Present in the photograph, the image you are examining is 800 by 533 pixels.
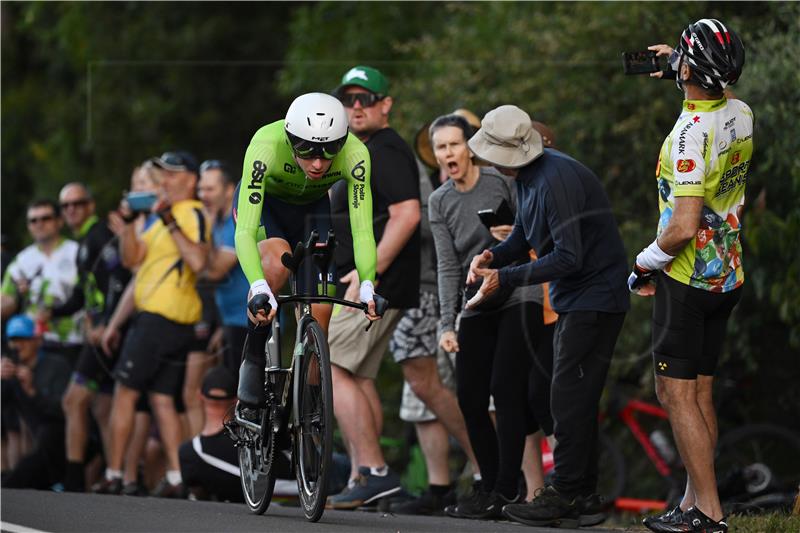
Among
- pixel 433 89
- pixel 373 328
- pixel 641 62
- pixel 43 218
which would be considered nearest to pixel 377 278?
pixel 373 328

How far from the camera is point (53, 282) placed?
15.5m

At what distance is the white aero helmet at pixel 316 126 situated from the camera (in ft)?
29.5

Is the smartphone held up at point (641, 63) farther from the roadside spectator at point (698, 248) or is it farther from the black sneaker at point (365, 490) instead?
the black sneaker at point (365, 490)

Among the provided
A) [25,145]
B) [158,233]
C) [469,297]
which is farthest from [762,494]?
[25,145]

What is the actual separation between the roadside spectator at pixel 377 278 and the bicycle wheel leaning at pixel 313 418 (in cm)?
168

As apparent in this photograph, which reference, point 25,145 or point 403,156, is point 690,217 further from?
point 25,145

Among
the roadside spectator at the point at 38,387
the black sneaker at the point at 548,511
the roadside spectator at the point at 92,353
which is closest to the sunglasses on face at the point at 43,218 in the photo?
the roadside spectator at the point at 92,353

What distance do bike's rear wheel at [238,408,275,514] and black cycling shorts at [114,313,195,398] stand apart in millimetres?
3898

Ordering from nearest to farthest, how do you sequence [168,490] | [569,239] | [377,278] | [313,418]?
1. [313,418]
2. [569,239]
3. [377,278]
4. [168,490]

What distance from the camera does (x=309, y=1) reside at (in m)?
26.2

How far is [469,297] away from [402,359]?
55.9 inches

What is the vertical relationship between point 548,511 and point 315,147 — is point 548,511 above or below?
below

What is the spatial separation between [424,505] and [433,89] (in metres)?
7.38

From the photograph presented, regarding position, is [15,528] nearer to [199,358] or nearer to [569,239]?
[569,239]
